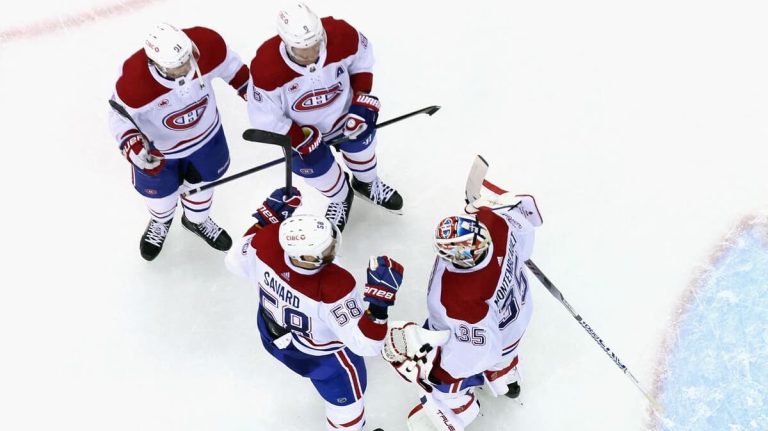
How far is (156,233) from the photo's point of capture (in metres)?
3.60

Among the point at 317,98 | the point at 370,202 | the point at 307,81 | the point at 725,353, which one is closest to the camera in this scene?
the point at 307,81

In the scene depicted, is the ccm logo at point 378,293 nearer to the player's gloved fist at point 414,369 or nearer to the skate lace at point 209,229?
the player's gloved fist at point 414,369

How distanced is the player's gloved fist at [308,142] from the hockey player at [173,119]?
38 cm

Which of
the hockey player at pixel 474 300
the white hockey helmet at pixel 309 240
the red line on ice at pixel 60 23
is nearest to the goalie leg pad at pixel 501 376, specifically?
the hockey player at pixel 474 300

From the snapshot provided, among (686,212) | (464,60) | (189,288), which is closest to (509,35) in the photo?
(464,60)

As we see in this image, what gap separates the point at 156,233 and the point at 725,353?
2649 mm

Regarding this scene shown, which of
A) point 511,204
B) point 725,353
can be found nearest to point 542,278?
point 511,204

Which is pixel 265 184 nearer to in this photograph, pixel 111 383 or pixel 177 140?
pixel 177 140

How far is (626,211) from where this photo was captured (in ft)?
12.2

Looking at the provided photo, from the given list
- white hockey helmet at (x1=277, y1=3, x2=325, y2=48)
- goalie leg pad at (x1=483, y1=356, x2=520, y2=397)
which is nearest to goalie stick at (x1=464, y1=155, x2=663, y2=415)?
goalie leg pad at (x1=483, y1=356, x2=520, y2=397)

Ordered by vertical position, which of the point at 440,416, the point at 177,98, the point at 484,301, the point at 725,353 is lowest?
the point at 440,416

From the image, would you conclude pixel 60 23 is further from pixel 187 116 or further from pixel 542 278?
pixel 542 278

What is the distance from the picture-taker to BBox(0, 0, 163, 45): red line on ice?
14.3 ft

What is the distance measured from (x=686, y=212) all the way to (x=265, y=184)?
2107 mm
